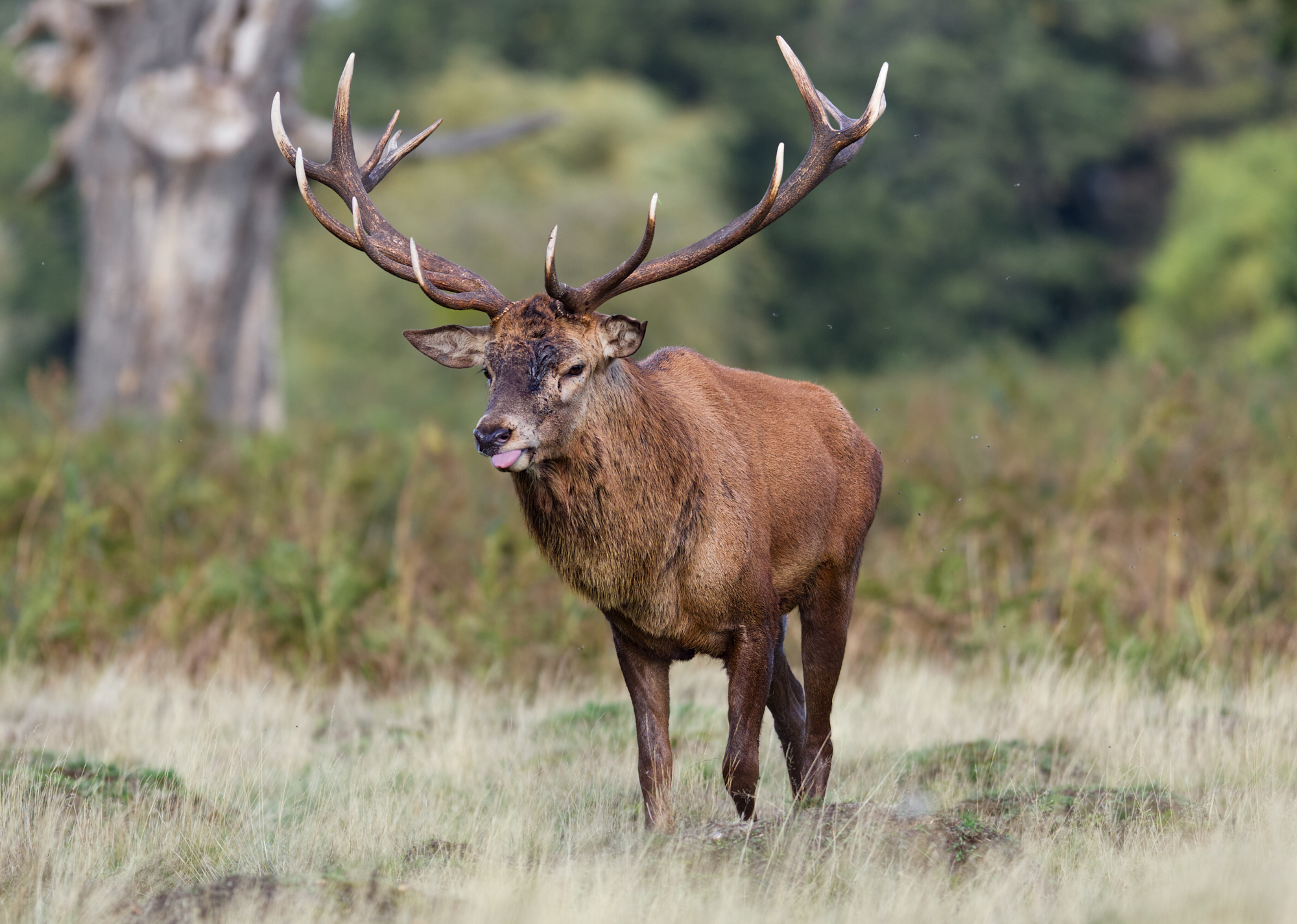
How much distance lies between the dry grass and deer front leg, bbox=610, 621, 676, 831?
112 mm

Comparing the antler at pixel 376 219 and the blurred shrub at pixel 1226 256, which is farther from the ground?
the blurred shrub at pixel 1226 256

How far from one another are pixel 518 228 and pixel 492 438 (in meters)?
26.0

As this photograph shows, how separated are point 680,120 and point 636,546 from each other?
3645 cm

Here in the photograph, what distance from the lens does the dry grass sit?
4352mm

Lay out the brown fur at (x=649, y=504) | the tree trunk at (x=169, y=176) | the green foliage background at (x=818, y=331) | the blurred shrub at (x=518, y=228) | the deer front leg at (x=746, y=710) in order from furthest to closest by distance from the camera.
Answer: the blurred shrub at (x=518, y=228) → the tree trunk at (x=169, y=176) → the green foliage background at (x=818, y=331) → the deer front leg at (x=746, y=710) → the brown fur at (x=649, y=504)

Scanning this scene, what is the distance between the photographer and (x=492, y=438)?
16.7ft

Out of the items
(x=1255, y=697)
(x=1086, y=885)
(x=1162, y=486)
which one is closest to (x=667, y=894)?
(x=1086, y=885)

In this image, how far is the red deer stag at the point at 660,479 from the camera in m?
5.42

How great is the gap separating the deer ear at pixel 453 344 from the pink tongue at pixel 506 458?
659mm

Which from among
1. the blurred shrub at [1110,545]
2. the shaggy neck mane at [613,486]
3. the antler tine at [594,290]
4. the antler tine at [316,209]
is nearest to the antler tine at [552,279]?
the antler tine at [594,290]

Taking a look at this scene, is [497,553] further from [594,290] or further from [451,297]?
[594,290]

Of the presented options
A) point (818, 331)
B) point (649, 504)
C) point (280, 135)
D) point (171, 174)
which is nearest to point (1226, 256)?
point (818, 331)

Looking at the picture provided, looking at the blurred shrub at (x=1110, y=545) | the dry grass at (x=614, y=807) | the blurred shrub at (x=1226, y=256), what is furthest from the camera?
the blurred shrub at (x=1226, y=256)

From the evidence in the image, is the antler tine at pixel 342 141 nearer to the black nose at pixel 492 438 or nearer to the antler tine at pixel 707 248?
the antler tine at pixel 707 248
